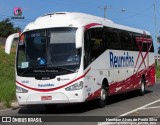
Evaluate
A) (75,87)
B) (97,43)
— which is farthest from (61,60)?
(97,43)

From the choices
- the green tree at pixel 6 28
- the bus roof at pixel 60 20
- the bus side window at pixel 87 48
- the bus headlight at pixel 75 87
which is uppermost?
the green tree at pixel 6 28

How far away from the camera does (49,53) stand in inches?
588

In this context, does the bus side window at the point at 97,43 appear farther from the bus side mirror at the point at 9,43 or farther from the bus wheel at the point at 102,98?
the bus side mirror at the point at 9,43

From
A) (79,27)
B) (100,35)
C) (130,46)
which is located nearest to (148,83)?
(130,46)

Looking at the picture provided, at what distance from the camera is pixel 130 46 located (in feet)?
69.6

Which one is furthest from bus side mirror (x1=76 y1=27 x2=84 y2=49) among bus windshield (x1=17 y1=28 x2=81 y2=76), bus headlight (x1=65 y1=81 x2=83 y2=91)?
bus headlight (x1=65 y1=81 x2=83 y2=91)

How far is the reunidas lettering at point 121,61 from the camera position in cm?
1836

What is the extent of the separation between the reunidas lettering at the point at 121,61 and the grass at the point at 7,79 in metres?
4.45

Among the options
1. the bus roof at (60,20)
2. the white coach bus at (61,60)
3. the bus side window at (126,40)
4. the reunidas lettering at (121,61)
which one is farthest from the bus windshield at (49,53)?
the bus side window at (126,40)

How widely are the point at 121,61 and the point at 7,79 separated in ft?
52.2

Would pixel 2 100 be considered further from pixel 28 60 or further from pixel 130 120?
pixel 130 120

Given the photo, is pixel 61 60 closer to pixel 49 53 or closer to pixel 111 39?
pixel 49 53

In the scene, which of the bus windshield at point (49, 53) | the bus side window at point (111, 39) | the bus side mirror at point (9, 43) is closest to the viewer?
the bus windshield at point (49, 53)

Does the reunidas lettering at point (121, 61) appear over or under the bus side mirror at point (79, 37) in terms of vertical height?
under
